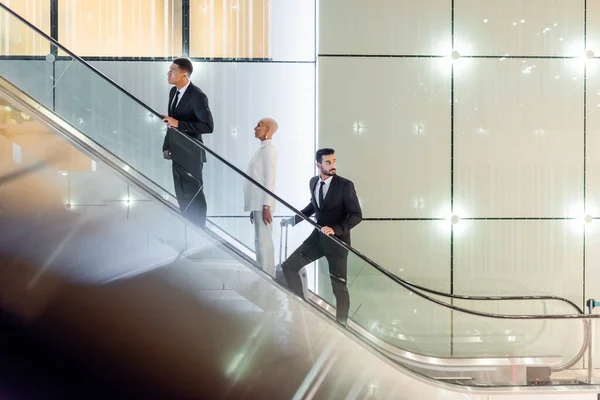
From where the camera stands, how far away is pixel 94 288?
418 cm

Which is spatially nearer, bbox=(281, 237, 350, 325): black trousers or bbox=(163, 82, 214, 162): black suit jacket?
bbox=(281, 237, 350, 325): black trousers

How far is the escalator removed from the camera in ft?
13.3

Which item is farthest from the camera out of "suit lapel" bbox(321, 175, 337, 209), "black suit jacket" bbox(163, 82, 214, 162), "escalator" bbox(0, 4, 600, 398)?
"suit lapel" bbox(321, 175, 337, 209)

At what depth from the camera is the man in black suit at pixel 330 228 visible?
4300 millimetres

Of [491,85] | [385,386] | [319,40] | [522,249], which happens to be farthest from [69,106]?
[522,249]

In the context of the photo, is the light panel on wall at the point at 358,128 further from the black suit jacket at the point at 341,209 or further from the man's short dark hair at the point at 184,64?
the man's short dark hair at the point at 184,64

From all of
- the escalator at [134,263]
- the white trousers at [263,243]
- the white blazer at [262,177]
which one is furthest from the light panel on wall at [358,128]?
the white trousers at [263,243]

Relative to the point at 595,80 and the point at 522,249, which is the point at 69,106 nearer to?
the point at 522,249

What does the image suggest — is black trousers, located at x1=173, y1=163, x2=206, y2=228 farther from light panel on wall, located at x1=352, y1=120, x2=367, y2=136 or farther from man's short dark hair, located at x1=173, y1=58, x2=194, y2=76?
light panel on wall, located at x1=352, y1=120, x2=367, y2=136

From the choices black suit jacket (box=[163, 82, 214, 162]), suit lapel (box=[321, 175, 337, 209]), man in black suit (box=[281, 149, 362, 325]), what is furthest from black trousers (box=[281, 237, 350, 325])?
black suit jacket (box=[163, 82, 214, 162])

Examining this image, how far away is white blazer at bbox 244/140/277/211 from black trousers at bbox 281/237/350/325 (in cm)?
47

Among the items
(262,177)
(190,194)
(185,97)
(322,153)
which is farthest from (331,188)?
(185,97)

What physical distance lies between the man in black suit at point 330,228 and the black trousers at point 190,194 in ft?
2.37

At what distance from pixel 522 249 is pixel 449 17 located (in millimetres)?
2924
